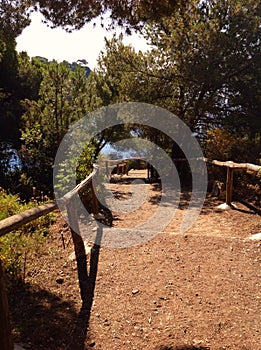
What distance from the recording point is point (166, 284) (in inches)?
133

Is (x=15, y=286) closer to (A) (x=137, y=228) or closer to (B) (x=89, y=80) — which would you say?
(A) (x=137, y=228)

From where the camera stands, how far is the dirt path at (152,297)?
2.53 m

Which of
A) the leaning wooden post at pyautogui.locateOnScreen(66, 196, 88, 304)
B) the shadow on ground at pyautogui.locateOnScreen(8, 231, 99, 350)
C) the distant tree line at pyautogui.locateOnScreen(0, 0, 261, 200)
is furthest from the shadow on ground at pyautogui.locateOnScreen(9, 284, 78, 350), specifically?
the distant tree line at pyautogui.locateOnScreen(0, 0, 261, 200)

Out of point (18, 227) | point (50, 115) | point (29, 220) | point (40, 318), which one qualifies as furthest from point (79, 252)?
point (50, 115)

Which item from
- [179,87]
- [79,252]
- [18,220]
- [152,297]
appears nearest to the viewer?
[18,220]

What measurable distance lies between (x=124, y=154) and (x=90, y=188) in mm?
9630

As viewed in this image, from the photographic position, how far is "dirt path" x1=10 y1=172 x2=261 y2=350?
2529 mm

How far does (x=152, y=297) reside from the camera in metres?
3.15

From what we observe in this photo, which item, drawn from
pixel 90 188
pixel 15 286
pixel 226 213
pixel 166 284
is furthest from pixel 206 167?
pixel 15 286

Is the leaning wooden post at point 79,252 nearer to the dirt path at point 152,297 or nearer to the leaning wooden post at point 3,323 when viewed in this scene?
the dirt path at point 152,297

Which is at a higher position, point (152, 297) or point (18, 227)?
point (18, 227)

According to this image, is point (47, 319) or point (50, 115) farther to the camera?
point (50, 115)

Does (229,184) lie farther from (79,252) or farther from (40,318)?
(40,318)

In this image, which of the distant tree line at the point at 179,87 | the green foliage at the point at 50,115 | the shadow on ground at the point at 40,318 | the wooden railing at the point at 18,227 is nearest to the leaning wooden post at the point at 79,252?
the wooden railing at the point at 18,227
